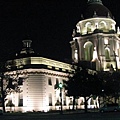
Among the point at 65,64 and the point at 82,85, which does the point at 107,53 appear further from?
the point at 82,85

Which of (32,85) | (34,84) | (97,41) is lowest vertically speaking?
(32,85)

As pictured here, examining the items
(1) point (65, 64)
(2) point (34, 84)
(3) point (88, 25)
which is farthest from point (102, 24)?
(2) point (34, 84)

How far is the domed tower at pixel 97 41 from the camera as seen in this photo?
360ft

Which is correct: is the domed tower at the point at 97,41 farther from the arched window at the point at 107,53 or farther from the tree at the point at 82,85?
the tree at the point at 82,85

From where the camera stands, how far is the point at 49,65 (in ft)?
252

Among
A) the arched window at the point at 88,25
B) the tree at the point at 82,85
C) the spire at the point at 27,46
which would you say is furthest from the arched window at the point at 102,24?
the tree at the point at 82,85

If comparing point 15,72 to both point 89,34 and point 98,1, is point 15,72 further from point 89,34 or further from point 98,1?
point 98,1

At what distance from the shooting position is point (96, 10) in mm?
118312

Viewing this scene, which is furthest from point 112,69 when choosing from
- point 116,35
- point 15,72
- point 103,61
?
point 15,72

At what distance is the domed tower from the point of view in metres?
110

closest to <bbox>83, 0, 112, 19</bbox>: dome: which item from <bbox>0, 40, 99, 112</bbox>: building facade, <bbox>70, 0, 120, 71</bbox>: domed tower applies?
<bbox>70, 0, 120, 71</bbox>: domed tower

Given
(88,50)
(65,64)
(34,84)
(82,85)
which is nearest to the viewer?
(82,85)

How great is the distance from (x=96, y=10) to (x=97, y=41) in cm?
1423

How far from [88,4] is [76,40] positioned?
17614 mm
